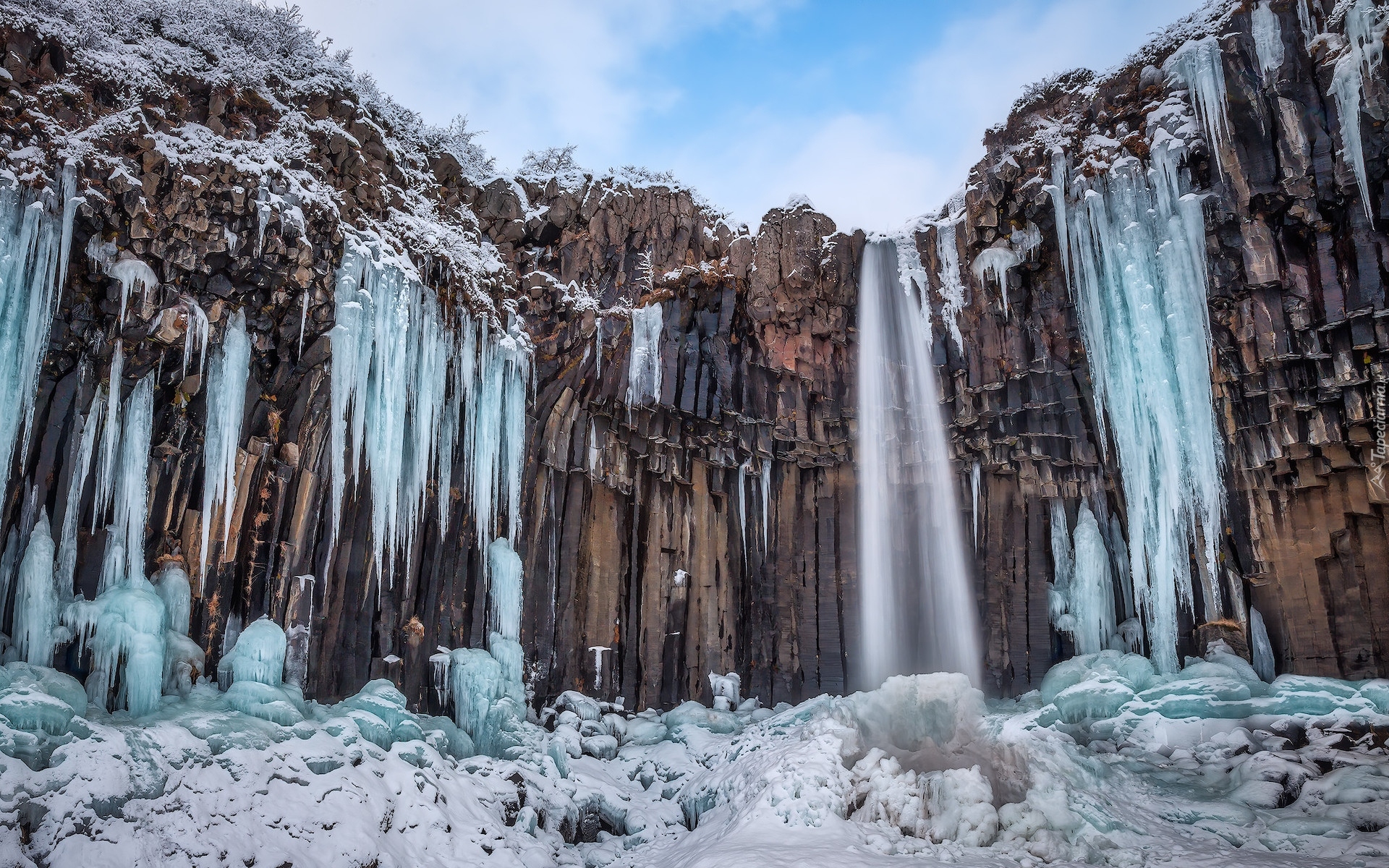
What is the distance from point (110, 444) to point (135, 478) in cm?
57

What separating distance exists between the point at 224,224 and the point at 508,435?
5.85 m

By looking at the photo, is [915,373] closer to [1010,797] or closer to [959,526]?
[959,526]

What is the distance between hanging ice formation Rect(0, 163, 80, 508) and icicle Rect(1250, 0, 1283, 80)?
662 inches

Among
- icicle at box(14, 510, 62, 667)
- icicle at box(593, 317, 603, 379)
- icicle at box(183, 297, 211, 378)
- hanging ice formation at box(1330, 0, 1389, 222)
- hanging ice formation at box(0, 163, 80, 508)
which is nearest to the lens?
icicle at box(14, 510, 62, 667)

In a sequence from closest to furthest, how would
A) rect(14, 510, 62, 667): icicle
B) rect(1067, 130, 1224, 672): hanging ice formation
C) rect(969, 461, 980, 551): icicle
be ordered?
1. rect(14, 510, 62, 667): icicle
2. rect(1067, 130, 1224, 672): hanging ice formation
3. rect(969, 461, 980, 551): icicle

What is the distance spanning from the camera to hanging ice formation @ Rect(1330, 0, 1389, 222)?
12.2 m

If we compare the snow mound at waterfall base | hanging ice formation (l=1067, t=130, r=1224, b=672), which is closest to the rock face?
hanging ice formation (l=1067, t=130, r=1224, b=672)

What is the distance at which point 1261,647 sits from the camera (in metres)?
14.8

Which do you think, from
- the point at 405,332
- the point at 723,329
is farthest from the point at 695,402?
the point at 405,332

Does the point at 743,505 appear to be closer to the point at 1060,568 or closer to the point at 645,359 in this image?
the point at 645,359

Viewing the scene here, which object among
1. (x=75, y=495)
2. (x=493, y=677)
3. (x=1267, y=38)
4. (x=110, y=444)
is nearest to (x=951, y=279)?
(x=1267, y=38)

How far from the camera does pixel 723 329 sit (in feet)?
59.4

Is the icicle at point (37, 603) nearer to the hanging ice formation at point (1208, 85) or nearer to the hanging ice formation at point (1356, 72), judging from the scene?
the hanging ice formation at point (1208, 85)

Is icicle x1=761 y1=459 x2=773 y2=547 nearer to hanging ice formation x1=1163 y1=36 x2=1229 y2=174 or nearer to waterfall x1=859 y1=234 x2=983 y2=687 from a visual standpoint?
waterfall x1=859 y1=234 x2=983 y2=687
